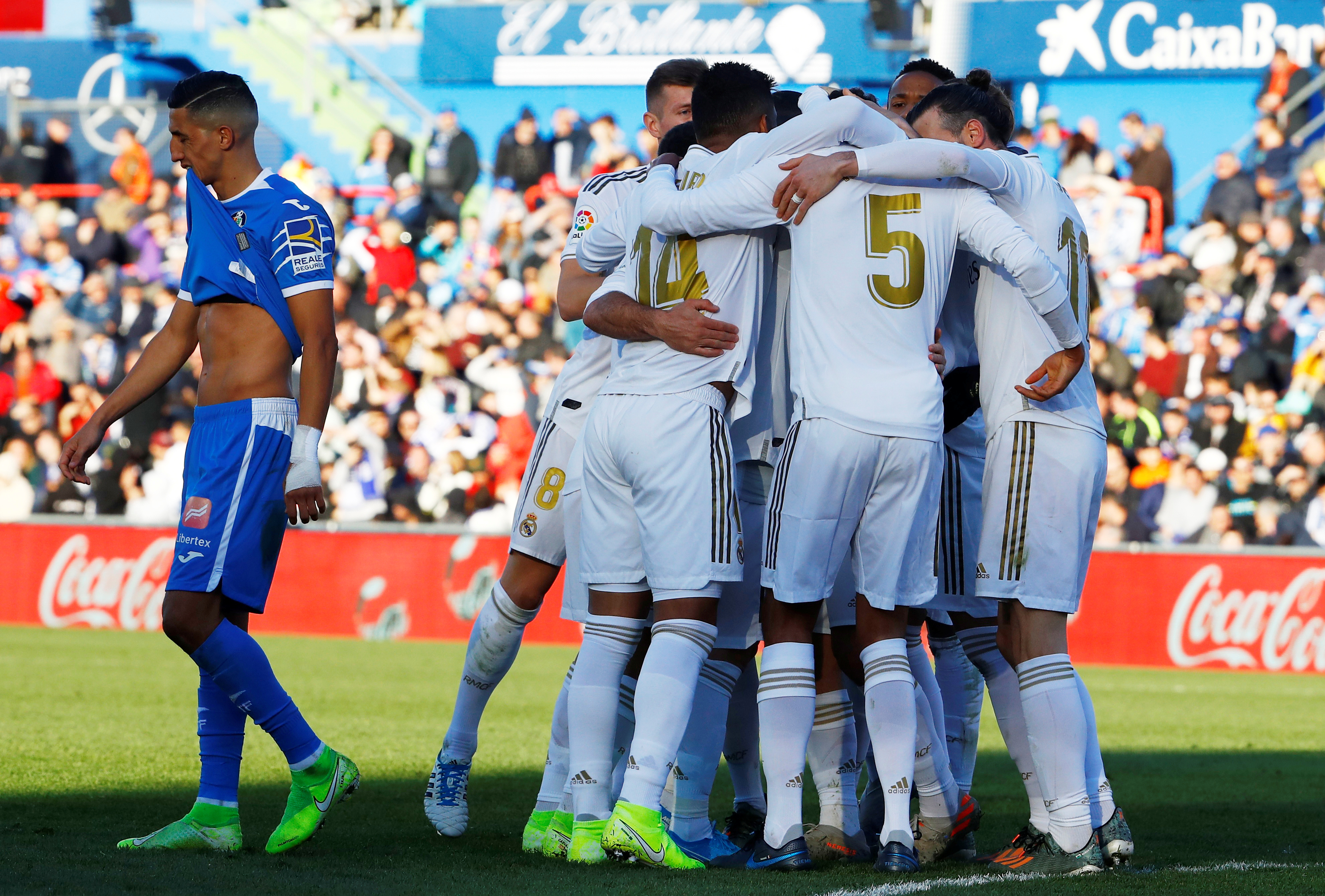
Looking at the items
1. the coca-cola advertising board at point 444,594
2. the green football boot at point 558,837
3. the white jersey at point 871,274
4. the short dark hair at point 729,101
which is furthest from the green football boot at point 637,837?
the coca-cola advertising board at point 444,594

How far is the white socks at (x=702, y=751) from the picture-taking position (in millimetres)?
5477

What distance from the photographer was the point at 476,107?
2475 cm

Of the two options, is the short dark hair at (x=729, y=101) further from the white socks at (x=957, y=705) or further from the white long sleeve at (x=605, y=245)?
the white socks at (x=957, y=705)

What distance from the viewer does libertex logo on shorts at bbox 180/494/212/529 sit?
17.1 feet

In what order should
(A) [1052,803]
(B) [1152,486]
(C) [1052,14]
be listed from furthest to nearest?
(C) [1052,14]
(B) [1152,486]
(A) [1052,803]

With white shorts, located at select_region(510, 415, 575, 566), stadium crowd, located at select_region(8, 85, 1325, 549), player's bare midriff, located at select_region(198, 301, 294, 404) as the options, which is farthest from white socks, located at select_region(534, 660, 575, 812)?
stadium crowd, located at select_region(8, 85, 1325, 549)

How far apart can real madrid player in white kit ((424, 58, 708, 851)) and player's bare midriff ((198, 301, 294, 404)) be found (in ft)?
3.40

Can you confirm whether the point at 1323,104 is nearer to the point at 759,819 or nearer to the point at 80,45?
the point at 759,819

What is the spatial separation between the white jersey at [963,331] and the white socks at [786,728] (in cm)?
104

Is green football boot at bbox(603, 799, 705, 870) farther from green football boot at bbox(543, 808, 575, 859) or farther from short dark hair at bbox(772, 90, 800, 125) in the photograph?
short dark hair at bbox(772, 90, 800, 125)

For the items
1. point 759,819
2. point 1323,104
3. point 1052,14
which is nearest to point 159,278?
point 1052,14

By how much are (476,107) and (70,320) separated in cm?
767

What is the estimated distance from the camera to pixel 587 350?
5.97 metres

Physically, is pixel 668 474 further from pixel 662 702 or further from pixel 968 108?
pixel 968 108
